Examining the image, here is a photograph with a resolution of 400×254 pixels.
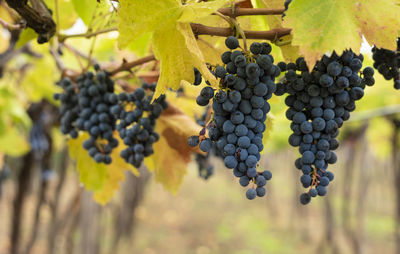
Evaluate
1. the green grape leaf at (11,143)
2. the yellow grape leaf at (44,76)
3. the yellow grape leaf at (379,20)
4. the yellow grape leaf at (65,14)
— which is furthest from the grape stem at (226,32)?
the green grape leaf at (11,143)

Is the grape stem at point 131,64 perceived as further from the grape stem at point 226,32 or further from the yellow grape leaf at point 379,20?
the yellow grape leaf at point 379,20

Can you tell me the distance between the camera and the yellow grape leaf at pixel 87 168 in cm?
106

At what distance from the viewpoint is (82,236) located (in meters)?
2.88

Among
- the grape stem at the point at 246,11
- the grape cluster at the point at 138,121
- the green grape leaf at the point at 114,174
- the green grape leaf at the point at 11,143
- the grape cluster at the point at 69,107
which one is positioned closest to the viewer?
the grape stem at the point at 246,11

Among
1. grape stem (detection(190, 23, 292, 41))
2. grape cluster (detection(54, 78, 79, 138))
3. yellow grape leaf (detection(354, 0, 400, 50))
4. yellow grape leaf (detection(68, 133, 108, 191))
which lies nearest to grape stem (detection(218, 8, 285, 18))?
grape stem (detection(190, 23, 292, 41))

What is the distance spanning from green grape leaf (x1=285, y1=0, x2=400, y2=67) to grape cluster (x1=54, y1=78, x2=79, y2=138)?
2.29 feet

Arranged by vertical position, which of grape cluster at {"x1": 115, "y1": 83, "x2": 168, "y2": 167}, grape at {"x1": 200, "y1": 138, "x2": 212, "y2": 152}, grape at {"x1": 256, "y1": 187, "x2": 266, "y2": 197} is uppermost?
grape cluster at {"x1": 115, "y1": 83, "x2": 168, "y2": 167}

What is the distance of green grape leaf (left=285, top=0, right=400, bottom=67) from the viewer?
0.56 m

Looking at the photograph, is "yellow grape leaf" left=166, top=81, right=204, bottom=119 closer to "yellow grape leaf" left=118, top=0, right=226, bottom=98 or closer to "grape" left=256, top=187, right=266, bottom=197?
"yellow grape leaf" left=118, top=0, right=226, bottom=98

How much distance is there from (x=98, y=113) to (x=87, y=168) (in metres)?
0.23

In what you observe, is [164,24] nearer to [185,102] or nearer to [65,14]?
[185,102]

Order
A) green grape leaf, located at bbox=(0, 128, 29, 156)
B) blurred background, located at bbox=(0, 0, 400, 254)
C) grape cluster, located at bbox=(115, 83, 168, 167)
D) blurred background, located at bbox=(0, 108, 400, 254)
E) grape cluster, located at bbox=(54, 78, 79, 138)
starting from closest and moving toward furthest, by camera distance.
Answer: grape cluster, located at bbox=(115, 83, 168, 167)
grape cluster, located at bbox=(54, 78, 79, 138)
blurred background, located at bbox=(0, 0, 400, 254)
green grape leaf, located at bbox=(0, 128, 29, 156)
blurred background, located at bbox=(0, 108, 400, 254)

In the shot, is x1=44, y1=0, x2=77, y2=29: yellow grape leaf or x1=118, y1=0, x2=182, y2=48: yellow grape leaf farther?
x1=44, y1=0, x2=77, y2=29: yellow grape leaf

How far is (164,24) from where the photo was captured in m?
0.61
